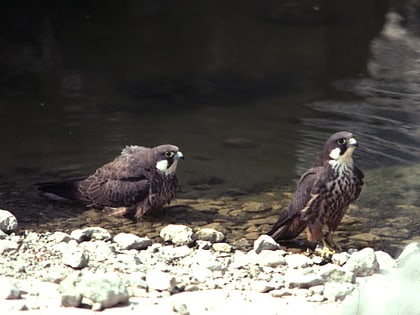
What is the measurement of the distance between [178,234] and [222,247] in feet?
1.18

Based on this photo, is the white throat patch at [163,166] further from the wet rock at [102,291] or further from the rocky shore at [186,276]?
the wet rock at [102,291]

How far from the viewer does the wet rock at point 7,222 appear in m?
7.86

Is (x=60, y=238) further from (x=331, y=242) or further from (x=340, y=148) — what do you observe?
(x=340, y=148)

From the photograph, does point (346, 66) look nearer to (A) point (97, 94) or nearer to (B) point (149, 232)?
(A) point (97, 94)

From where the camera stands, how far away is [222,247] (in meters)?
7.80

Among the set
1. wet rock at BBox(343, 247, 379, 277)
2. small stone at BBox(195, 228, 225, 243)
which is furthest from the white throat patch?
wet rock at BBox(343, 247, 379, 277)

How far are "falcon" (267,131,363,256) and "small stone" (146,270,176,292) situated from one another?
1673 millimetres

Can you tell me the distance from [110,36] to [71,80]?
272 cm

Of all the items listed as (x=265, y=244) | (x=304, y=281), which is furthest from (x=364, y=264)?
(x=265, y=244)

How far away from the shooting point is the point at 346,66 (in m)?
13.5

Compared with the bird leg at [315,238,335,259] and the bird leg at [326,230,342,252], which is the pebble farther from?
the bird leg at [326,230,342,252]

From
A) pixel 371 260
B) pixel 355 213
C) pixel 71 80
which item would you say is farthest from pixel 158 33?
pixel 371 260

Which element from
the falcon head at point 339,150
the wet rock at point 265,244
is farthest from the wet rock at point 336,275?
the falcon head at point 339,150

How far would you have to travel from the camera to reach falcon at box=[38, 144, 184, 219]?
8.64m
